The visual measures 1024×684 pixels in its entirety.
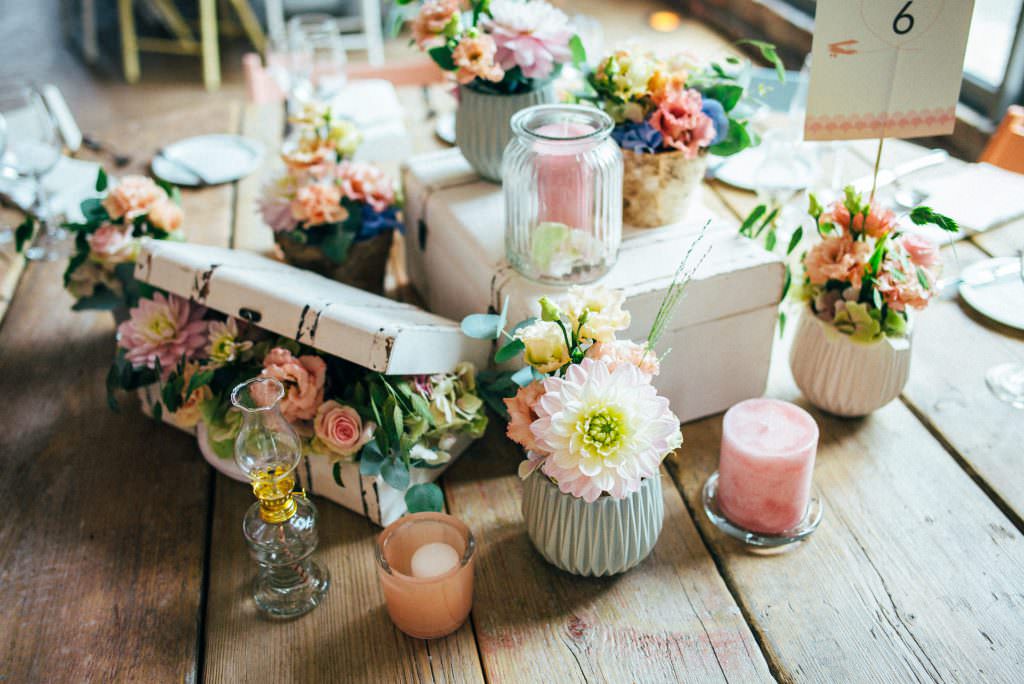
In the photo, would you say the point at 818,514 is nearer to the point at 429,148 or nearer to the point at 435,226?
the point at 435,226

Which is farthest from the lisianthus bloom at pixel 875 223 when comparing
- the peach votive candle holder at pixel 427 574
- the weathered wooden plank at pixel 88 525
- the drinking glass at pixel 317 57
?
the drinking glass at pixel 317 57

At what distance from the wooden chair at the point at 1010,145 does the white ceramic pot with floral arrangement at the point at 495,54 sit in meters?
0.50

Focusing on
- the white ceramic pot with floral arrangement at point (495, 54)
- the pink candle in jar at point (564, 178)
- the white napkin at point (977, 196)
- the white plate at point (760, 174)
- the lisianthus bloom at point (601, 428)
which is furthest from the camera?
the white plate at point (760, 174)

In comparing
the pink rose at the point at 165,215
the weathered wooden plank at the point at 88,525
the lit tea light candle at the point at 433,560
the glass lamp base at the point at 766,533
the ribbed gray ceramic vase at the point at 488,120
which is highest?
the ribbed gray ceramic vase at the point at 488,120

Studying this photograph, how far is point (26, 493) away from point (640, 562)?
2.29ft

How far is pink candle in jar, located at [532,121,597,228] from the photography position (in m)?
0.95

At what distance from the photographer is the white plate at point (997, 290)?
1.19 meters

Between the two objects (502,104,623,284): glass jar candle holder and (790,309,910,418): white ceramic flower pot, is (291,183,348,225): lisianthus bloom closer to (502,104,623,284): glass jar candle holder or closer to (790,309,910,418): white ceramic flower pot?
(502,104,623,284): glass jar candle holder

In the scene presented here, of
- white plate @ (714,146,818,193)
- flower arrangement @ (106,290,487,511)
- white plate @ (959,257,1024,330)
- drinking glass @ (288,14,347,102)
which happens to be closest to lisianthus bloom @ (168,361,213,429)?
flower arrangement @ (106,290,487,511)

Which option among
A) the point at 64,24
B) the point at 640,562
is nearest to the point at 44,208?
the point at 640,562

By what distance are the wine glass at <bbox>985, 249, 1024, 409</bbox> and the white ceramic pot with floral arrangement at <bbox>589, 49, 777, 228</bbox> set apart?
402mm

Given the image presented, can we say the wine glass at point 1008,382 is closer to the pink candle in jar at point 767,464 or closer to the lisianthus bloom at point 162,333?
the pink candle in jar at point 767,464

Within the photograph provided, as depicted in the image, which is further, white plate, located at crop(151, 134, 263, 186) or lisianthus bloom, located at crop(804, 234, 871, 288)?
white plate, located at crop(151, 134, 263, 186)

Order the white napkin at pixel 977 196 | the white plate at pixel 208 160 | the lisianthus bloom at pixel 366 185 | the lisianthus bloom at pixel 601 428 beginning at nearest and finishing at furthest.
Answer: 1. the lisianthus bloom at pixel 601 428
2. the lisianthus bloom at pixel 366 185
3. the white napkin at pixel 977 196
4. the white plate at pixel 208 160
